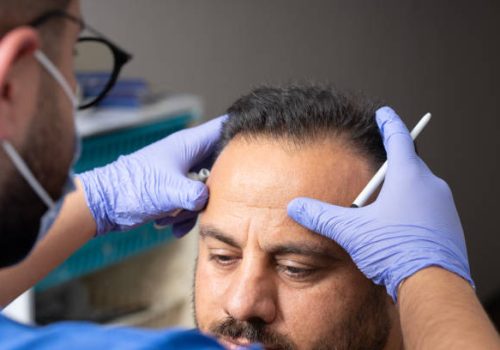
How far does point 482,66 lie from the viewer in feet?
14.6

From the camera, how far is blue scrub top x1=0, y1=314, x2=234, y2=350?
0.99 metres

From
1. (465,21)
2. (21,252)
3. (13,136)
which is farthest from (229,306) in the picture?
(465,21)

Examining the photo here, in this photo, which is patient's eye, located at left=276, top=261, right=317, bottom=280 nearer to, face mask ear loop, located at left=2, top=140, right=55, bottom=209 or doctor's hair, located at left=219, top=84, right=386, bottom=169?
doctor's hair, located at left=219, top=84, right=386, bottom=169

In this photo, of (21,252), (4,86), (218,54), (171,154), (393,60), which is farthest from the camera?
(393,60)

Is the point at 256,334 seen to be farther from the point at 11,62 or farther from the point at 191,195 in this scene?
the point at 11,62

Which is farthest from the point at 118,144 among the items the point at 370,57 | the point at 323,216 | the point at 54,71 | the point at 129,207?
the point at 370,57

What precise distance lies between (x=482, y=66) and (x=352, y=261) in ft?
10.2

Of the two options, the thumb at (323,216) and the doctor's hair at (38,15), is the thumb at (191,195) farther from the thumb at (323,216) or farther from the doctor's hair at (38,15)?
the doctor's hair at (38,15)

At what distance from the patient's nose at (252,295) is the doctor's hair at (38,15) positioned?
2.00 feet

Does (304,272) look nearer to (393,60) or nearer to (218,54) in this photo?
(218,54)

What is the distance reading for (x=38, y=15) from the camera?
1.04 m

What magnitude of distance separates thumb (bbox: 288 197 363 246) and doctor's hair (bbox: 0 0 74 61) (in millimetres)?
569

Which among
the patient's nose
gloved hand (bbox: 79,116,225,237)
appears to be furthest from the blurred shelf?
the patient's nose

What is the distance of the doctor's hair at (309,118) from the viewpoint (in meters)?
1.65
